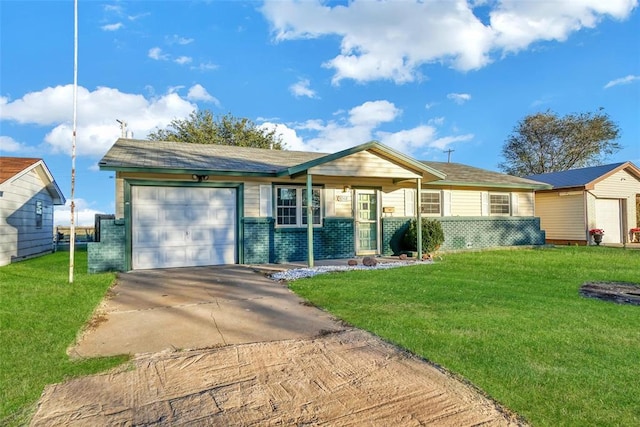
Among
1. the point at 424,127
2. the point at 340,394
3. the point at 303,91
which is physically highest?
the point at 303,91

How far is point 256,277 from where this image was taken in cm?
839

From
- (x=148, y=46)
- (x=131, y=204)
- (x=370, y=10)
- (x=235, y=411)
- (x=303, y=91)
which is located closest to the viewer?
(x=235, y=411)

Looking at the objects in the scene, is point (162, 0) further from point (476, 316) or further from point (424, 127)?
point (424, 127)

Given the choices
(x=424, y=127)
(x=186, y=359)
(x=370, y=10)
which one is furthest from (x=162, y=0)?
(x=424, y=127)

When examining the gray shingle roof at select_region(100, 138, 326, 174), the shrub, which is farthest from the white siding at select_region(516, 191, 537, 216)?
the gray shingle roof at select_region(100, 138, 326, 174)

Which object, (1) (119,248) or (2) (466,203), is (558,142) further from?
(1) (119,248)

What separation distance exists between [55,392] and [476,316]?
4650 millimetres

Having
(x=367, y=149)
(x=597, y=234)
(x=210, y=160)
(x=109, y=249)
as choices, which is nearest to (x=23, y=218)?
(x=109, y=249)

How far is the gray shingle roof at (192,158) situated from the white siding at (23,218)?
3.91m

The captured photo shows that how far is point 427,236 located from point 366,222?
2100mm

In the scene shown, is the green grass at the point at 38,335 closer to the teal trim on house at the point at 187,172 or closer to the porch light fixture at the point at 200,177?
the teal trim on house at the point at 187,172

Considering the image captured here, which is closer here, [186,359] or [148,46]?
[186,359]

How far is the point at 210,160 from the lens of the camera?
11.2 meters

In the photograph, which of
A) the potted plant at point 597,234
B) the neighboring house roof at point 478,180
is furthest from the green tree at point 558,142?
the neighboring house roof at point 478,180
